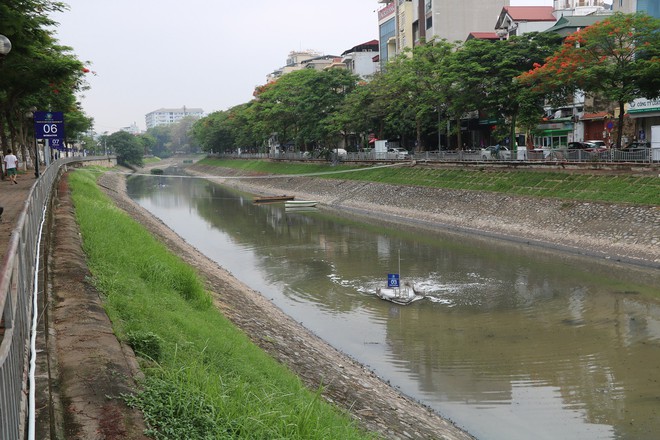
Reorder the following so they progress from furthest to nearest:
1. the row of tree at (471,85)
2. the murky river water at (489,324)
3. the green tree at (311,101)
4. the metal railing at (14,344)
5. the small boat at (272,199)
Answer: the green tree at (311,101), the small boat at (272,199), the row of tree at (471,85), the murky river water at (489,324), the metal railing at (14,344)

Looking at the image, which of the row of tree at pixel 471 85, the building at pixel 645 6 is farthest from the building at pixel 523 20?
the building at pixel 645 6

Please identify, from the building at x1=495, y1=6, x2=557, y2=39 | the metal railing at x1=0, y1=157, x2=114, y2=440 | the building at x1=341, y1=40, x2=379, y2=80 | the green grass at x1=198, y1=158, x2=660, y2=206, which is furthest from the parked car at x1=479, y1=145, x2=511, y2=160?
the building at x1=341, y1=40, x2=379, y2=80

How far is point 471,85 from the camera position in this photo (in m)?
50.6

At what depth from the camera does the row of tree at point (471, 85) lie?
3775 centimetres

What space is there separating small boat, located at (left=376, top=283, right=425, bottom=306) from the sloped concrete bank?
1114cm

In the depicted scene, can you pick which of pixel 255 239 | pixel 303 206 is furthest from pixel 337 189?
pixel 255 239

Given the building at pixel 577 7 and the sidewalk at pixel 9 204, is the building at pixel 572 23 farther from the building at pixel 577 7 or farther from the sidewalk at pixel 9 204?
the sidewalk at pixel 9 204

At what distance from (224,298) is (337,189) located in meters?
44.5

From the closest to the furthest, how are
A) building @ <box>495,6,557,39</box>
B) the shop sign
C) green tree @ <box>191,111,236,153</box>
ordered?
the shop sign, building @ <box>495,6,557,39</box>, green tree @ <box>191,111,236,153</box>

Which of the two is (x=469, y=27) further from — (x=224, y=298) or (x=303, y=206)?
(x=224, y=298)

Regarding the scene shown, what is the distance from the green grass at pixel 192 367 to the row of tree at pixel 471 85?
30.8 meters

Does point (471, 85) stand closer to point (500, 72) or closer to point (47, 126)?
point (500, 72)

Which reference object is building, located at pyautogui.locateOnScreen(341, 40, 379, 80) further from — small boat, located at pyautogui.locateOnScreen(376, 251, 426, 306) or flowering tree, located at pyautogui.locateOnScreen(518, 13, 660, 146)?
small boat, located at pyautogui.locateOnScreen(376, 251, 426, 306)

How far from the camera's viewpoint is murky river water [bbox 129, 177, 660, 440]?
14.8m
